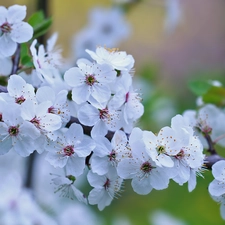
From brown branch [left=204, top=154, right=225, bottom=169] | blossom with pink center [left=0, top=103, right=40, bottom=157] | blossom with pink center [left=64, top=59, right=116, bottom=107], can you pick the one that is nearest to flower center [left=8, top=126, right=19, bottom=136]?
blossom with pink center [left=0, top=103, right=40, bottom=157]

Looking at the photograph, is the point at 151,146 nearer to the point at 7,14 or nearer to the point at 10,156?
the point at 7,14

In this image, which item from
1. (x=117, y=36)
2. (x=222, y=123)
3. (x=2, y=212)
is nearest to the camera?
(x=222, y=123)

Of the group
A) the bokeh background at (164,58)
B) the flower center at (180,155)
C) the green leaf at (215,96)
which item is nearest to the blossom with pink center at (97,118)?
the flower center at (180,155)

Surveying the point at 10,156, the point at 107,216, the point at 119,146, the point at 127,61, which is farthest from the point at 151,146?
the point at 107,216

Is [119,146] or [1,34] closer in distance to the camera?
[119,146]

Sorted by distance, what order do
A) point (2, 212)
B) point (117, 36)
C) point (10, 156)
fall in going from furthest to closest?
point (117, 36), point (10, 156), point (2, 212)

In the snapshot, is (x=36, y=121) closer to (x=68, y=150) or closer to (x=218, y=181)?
(x=68, y=150)

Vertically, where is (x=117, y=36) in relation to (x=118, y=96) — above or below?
below

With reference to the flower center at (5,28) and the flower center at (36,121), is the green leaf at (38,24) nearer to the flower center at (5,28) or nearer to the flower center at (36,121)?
the flower center at (5,28)
